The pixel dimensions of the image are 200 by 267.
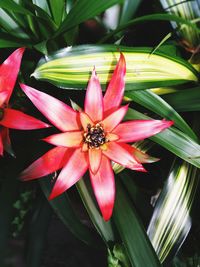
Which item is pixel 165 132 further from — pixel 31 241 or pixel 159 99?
pixel 31 241

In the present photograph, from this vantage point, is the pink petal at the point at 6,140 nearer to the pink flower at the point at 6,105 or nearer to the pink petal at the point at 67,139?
the pink flower at the point at 6,105

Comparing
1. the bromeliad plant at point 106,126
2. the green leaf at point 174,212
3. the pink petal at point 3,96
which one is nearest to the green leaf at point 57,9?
the bromeliad plant at point 106,126

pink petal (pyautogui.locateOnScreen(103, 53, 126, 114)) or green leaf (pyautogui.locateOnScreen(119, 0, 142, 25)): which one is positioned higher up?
green leaf (pyautogui.locateOnScreen(119, 0, 142, 25))

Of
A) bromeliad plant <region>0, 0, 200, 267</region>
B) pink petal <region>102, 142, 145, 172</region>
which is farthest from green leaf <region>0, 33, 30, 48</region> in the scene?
pink petal <region>102, 142, 145, 172</region>

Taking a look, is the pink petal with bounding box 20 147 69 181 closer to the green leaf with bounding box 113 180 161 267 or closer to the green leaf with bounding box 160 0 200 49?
the green leaf with bounding box 113 180 161 267

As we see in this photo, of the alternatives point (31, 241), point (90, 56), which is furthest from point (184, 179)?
point (31, 241)

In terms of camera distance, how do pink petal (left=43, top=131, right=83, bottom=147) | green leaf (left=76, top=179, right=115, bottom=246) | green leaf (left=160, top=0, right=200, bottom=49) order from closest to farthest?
pink petal (left=43, top=131, right=83, bottom=147), green leaf (left=76, top=179, right=115, bottom=246), green leaf (left=160, top=0, right=200, bottom=49)
